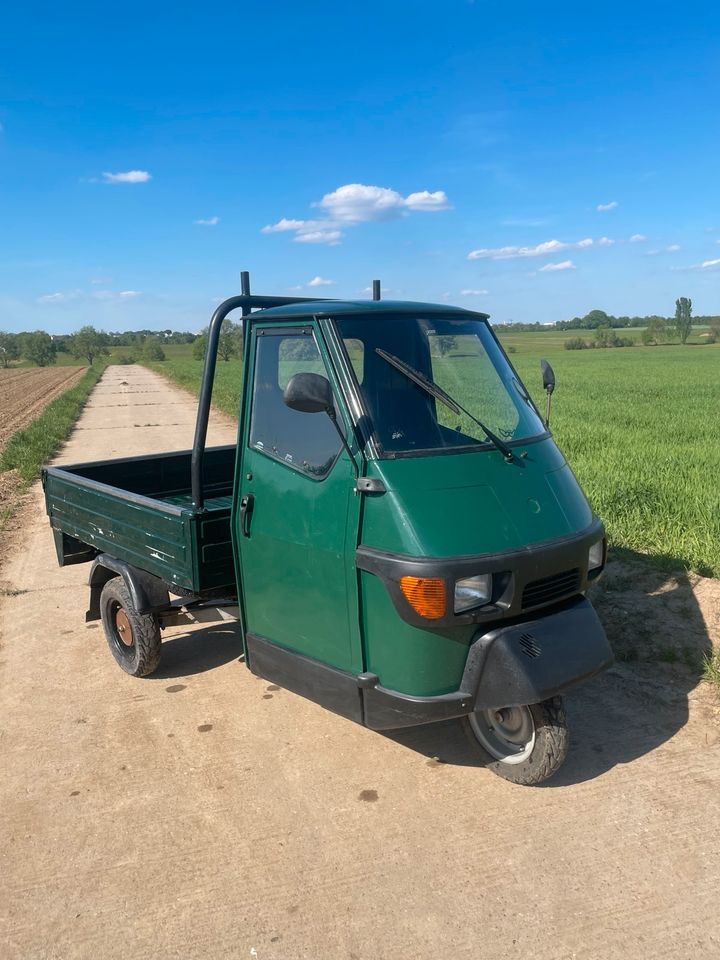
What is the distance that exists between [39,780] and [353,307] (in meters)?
2.83

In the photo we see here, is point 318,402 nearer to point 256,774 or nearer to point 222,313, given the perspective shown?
point 222,313

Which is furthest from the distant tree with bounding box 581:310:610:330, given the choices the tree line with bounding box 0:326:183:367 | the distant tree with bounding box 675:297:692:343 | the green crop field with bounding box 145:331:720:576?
the green crop field with bounding box 145:331:720:576

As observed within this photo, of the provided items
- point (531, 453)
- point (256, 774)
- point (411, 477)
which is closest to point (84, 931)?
point (256, 774)

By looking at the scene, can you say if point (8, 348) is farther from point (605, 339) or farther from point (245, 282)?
point (245, 282)

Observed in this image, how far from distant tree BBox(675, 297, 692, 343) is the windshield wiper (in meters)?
103

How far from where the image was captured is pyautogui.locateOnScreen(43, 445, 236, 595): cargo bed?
4.14 meters

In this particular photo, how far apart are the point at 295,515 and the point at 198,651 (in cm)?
222

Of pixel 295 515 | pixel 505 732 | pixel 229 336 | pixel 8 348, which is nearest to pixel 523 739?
pixel 505 732

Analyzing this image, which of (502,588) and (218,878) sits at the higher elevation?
(502,588)

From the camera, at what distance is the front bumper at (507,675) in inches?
125

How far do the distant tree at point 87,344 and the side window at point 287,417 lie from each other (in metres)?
116

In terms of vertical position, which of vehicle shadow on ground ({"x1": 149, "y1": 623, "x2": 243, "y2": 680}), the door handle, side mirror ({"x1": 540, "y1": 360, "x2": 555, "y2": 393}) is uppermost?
side mirror ({"x1": 540, "y1": 360, "x2": 555, "y2": 393})

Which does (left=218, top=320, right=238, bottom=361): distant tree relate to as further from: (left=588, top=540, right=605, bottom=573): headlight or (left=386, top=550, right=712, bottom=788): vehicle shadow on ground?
(left=386, top=550, right=712, bottom=788): vehicle shadow on ground

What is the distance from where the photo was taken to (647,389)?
26.9 m
